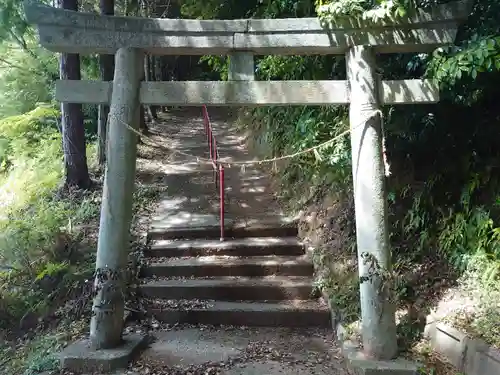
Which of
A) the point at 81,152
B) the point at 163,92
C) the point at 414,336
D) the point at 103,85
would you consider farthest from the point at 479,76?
the point at 81,152

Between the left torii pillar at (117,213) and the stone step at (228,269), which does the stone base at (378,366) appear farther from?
the left torii pillar at (117,213)

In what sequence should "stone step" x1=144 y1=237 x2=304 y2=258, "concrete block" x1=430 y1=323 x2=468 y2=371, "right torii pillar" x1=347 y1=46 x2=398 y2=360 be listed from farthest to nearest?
"stone step" x1=144 y1=237 x2=304 y2=258
"right torii pillar" x1=347 y1=46 x2=398 y2=360
"concrete block" x1=430 y1=323 x2=468 y2=371

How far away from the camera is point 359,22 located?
13.6ft

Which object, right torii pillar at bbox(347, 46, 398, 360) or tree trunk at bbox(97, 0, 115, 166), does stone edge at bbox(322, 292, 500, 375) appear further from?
tree trunk at bbox(97, 0, 115, 166)

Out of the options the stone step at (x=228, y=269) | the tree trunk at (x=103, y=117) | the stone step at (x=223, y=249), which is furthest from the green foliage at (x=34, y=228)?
the stone step at (x=223, y=249)

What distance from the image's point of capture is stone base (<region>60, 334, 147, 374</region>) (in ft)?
13.5

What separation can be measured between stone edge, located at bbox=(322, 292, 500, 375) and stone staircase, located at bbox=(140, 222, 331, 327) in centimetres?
102

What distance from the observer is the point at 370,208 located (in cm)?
421

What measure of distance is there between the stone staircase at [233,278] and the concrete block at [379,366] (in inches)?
46.8

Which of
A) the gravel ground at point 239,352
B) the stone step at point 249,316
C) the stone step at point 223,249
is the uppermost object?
the stone step at point 223,249

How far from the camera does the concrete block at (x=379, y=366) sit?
3.88 m

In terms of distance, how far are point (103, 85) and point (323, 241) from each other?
3601 mm

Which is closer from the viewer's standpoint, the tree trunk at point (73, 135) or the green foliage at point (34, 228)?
the green foliage at point (34, 228)

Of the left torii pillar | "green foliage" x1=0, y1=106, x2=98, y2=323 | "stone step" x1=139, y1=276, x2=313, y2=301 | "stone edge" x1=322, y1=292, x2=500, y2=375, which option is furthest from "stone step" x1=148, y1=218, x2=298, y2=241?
"stone edge" x1=322, y1=292, x2=500, y2=375
